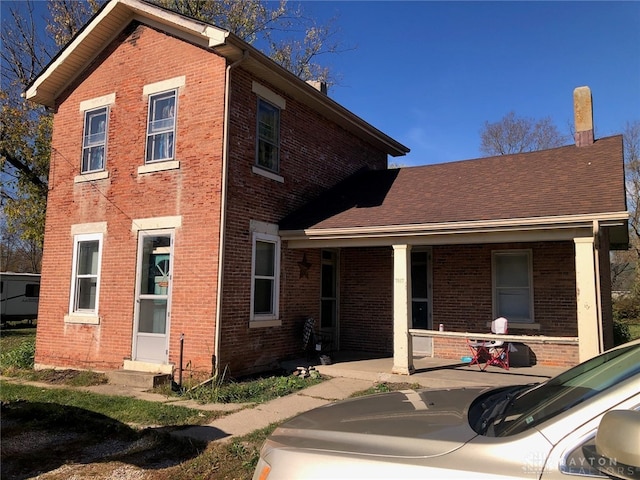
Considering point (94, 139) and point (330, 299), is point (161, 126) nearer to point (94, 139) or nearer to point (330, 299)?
point (94, 139)

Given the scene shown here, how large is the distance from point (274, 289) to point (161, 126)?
4271mm

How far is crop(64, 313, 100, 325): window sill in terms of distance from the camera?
1060cm

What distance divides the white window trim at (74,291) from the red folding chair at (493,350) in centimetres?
802

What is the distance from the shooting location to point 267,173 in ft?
35.0

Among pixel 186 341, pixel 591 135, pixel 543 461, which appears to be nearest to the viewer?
pixel 543 461

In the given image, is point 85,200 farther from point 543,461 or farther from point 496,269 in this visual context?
point 543,461

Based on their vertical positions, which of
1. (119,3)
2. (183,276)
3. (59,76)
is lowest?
(183,276)

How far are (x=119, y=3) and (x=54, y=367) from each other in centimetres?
825

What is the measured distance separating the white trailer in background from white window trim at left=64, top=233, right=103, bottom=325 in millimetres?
15916

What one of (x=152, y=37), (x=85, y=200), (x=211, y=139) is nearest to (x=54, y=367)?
(x=85, y=200)

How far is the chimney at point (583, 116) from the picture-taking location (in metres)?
11.8

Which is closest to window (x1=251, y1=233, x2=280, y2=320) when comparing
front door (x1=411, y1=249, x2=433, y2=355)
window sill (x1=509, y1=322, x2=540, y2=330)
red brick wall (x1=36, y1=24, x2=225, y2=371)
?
red brick wall (x1=36, y1=24, x2=225, y2=371)

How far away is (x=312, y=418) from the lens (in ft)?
9.00

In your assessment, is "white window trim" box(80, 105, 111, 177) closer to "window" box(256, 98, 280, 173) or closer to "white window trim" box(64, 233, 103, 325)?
"white window trim" box(64, 233, 103, 325)
